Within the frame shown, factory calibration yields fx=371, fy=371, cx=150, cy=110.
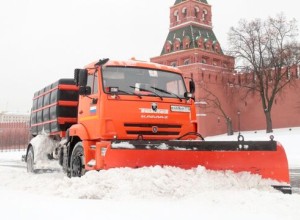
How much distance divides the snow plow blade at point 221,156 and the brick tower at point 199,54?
134 feet

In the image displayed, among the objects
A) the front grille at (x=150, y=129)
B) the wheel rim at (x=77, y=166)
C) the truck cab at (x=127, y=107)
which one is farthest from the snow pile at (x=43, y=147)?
the front grille at (x=150, y=129)

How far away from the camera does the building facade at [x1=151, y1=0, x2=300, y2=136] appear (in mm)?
51469

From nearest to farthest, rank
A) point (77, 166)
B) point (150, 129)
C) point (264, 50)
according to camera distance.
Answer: point (150, 129) → point (77, 166) → point (264, 50)

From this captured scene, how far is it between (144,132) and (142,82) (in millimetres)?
1238

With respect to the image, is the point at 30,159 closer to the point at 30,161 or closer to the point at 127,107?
the point at 30,161

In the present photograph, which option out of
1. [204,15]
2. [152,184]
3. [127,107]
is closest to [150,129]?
[127,107]

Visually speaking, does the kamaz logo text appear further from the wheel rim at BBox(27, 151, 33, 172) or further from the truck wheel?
the wheel rim at BBox(27, 151, 33, 172)

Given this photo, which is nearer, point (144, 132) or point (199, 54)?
point (144, 132)

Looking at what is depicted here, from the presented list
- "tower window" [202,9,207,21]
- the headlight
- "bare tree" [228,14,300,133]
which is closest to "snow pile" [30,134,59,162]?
the headlight

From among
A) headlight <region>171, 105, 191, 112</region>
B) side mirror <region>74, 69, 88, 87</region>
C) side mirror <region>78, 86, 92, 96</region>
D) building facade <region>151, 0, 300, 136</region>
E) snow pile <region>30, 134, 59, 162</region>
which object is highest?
building facade <region>151, 0, 300, 136</region>

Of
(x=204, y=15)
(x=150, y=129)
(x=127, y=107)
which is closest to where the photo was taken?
(x=127, y=107)

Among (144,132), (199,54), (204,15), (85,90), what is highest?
(204,15)

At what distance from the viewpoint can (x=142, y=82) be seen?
8453 mm

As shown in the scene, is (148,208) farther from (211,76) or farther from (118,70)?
(211,76)
